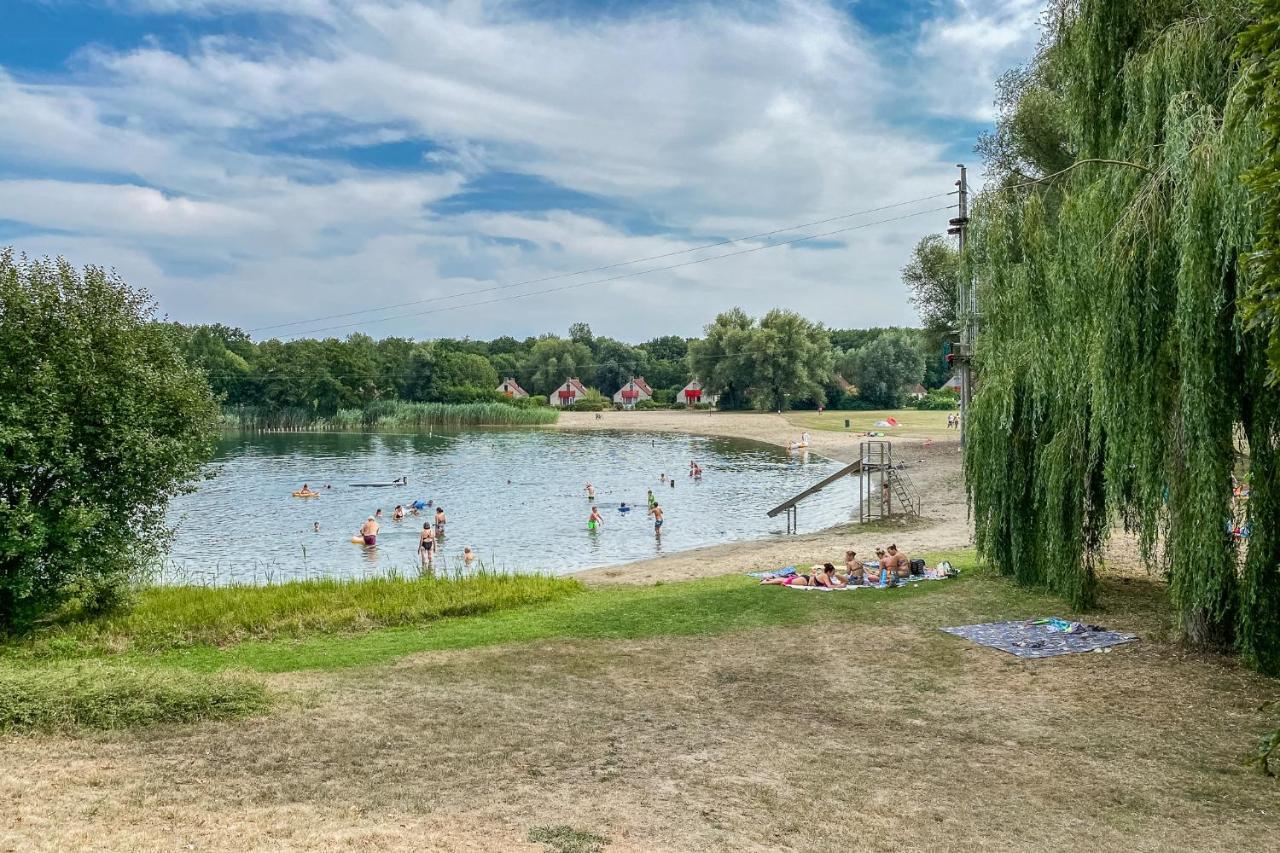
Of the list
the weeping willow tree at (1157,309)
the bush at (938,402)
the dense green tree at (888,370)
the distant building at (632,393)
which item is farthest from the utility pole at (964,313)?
the distant building at (632,393)

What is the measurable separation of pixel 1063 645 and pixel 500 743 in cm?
852

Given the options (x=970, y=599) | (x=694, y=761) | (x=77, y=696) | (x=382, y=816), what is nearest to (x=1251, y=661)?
(x=970, y=599)

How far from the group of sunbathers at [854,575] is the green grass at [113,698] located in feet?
37.2

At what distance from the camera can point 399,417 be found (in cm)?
10225

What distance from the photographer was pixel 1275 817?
7.38 m

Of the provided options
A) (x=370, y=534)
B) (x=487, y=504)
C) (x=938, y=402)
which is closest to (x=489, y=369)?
(x=938, y=402)

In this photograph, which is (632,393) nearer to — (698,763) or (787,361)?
(787,361)

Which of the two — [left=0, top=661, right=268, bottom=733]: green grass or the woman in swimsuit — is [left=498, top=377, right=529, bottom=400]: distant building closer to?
the woman in swimsuit

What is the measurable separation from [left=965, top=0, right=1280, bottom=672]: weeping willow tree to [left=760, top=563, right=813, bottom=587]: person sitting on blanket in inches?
197

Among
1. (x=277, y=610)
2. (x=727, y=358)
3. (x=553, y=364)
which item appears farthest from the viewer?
(x=553, y=364)

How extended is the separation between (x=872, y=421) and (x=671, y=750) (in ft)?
276

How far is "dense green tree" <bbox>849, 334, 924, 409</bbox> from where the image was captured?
115 metres

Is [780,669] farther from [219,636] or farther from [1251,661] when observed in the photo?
[219,636]

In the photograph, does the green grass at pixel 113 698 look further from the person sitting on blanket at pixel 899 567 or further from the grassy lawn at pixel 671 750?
the person sitting on blanket at pixel 899 567
